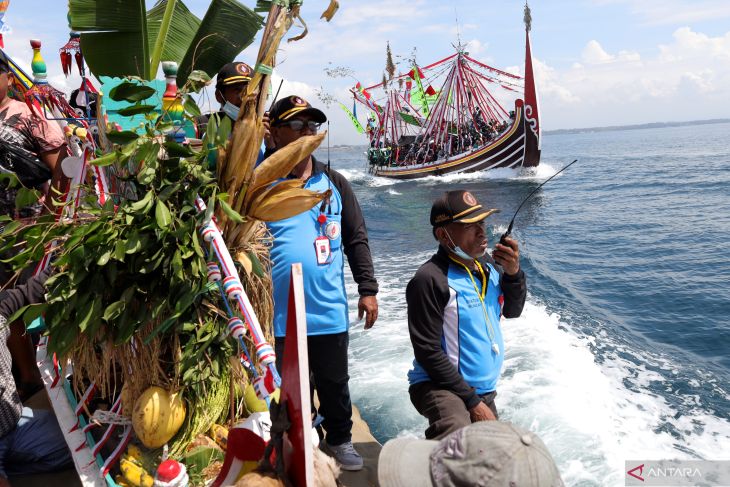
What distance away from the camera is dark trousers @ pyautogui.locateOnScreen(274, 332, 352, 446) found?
2.67m

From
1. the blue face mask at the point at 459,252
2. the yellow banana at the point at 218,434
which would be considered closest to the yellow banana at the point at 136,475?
the yellow banana at the point at 218,434

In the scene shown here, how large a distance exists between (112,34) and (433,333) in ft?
8.59

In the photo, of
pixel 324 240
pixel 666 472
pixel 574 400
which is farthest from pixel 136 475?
pixel 574 400

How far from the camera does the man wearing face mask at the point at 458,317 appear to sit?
7.67ft

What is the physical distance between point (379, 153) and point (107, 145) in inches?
1499

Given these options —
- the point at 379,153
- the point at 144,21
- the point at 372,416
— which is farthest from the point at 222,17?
the point at 379,153

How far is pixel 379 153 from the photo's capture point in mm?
39406

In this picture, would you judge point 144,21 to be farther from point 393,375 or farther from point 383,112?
point 383,112

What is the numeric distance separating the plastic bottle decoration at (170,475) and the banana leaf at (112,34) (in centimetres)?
215

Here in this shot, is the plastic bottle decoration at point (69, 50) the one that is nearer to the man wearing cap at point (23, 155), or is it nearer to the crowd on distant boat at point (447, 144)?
the man wearing cap at point (23, 155)

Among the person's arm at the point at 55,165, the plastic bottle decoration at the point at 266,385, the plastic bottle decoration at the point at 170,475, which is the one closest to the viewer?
the plastic bottle decoration at the point at 266,385

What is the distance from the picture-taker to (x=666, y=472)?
395 centimetres

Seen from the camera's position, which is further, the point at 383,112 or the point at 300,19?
the point at 383,112

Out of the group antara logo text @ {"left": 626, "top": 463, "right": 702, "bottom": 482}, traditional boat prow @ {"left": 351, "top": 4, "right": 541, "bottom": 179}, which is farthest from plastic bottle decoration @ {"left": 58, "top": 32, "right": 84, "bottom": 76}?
traditional boat prow @ {"left": 351, "top": 4, "right": 541, "bottom": 179}
